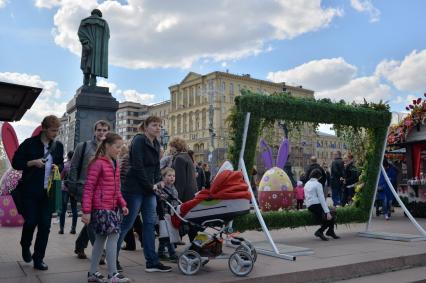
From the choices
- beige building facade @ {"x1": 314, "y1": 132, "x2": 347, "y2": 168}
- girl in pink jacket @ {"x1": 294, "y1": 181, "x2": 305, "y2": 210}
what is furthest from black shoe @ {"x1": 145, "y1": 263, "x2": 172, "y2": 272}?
girl in pink jacket @ {"x1": 294, "y1": 181, "x2": 305, "y2": 210}

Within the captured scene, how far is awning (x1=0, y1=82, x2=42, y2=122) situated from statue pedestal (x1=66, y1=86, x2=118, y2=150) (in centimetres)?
664

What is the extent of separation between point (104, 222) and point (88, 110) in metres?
8.87

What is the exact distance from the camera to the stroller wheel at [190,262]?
17.8ft

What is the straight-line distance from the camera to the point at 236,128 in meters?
7.73

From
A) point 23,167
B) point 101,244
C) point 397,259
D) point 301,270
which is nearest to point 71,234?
point 23,167

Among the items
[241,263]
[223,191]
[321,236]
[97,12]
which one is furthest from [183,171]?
[97,12]

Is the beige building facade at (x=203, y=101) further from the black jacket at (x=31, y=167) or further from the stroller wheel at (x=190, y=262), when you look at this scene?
the stroller wheel at (x=190, y=262)

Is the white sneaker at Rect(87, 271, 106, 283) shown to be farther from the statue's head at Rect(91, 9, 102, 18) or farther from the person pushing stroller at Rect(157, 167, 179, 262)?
the statue's head at Rect(91, 9, 102, 18)

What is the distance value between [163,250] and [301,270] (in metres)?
2.13

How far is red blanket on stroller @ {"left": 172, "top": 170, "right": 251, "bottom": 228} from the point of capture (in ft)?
18.3

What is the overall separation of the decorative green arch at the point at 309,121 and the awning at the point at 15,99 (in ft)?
11.3

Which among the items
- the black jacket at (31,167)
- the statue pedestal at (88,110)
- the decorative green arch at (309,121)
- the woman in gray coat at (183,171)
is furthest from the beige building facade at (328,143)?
the statue pedestal at (88,110)

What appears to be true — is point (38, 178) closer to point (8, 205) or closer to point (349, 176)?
point (8, 205)

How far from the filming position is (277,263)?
6.27 m
